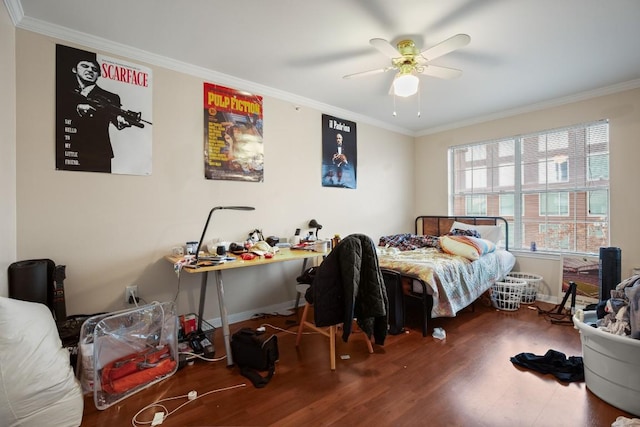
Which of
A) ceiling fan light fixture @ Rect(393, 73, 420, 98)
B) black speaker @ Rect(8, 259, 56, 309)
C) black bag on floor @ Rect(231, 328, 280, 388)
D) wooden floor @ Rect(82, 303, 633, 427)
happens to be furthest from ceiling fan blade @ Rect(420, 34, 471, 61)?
black speaker @ Rect(8, 259, 56, 309)

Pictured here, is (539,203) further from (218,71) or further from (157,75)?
(157,75)

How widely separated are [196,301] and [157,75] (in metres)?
2.08

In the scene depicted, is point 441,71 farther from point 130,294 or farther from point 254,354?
point 130,294

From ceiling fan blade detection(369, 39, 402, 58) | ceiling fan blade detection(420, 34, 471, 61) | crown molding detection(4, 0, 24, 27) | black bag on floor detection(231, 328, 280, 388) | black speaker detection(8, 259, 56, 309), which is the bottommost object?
black bag on floor detection(231, 328, 280, 388)

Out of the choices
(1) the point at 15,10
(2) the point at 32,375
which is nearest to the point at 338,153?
(1) the point at 15,10

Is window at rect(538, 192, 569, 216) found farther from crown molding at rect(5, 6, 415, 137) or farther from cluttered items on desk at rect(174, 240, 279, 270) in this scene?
cluttered items on desk at rect(174, 240, 279, 270)

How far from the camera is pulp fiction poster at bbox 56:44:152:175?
219cm

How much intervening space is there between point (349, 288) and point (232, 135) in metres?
1.96

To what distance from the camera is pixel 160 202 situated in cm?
259

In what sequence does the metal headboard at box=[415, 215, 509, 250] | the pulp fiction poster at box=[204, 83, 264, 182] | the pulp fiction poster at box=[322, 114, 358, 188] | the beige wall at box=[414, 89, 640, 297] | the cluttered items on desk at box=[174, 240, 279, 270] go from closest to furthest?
the cluttered items on desk at box=[174, 240, 279, 270]
the pulp fiction poster at box=[204, 83, 264, 182]
the beige wall at box=[414, 89, 640, 297]
the pulp fiction poster at box=[322, 114, 358, 188]
the metal headboard at box=[415, 215, 509, 250]

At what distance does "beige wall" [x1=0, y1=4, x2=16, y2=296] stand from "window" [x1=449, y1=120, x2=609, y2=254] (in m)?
4.96

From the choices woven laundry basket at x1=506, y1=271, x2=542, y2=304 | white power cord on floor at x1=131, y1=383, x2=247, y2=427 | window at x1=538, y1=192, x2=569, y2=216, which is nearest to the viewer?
white power cord on floor at x1=131, y1=383, x2=247, y2=427

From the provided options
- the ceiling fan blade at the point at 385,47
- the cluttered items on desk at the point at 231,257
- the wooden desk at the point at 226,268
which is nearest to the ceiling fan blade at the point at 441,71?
the ceiling fan blade at the point at 385,47

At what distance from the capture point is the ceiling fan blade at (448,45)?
1.93 m
